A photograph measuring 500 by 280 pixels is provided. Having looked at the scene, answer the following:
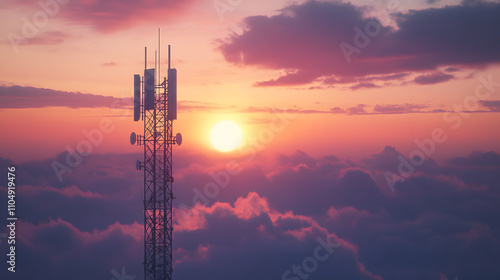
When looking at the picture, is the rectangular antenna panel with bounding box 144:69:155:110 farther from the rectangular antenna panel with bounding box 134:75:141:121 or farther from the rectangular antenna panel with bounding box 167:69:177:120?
the rectangular antenna panel with bounding box 167:69:177:120

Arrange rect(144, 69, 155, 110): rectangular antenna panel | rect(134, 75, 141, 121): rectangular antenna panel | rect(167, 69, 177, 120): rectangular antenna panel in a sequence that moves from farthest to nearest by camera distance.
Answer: rect(134, 75, 141, 121): rectangular antenna panel, rect(144, 69, 155, 110): rectangular antenna panel, rect(167, 69, 177, 120): rectangular antenna panel

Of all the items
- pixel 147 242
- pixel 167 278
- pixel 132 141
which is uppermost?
pixel 132 141

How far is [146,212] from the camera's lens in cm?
5169

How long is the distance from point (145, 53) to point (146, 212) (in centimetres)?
1785

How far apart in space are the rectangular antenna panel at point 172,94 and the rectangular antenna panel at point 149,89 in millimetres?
2075

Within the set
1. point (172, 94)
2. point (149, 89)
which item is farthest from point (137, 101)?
point (172, 94)

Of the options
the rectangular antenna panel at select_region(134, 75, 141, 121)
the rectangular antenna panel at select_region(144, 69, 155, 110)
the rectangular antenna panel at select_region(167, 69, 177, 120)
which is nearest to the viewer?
the rectangular antenna panel at select_region(167, 69, 177, 120)

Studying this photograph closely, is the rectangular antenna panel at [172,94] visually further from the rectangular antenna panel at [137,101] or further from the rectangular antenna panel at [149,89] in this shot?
the rectangular antenna panel at [137,101]

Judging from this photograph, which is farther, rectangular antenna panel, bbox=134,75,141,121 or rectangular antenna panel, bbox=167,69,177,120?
rectangular antenna panel, bbox=134,75,141,121

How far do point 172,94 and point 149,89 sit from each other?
2.98m

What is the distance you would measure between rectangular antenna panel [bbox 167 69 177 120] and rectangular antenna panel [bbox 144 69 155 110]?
207cm

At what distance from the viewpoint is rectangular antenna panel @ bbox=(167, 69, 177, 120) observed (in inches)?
1982

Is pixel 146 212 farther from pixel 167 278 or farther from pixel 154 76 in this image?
pixel 154 76

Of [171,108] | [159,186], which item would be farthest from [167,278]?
[171,108]
